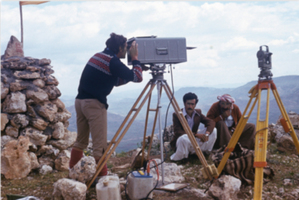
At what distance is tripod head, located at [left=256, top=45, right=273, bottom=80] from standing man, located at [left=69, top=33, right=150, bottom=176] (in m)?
1.50

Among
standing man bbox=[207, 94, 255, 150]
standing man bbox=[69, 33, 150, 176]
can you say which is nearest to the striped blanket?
standing man bbox=[207, 94, 255, 150]

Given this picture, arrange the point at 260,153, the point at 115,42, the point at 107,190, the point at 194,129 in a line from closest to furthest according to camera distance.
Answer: the point at 260,153, the point at 107,190, the point at 115,42, the point at 194,129

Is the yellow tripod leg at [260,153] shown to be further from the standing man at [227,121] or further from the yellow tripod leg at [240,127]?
the standing man at [227,121]

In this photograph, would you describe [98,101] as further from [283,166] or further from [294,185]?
[283,166]

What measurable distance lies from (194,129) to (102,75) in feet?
Answer: 8.40

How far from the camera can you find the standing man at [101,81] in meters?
3.67

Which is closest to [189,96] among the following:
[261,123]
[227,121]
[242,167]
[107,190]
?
[227,121]

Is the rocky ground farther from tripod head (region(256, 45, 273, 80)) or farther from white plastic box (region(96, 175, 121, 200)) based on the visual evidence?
tripod head (region(256, 45, 273, 80))

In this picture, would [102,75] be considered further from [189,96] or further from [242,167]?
[242,167]

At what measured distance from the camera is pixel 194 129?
18.3 feet

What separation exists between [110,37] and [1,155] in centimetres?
284

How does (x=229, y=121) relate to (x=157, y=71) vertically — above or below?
below

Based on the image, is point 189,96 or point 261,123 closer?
point 261,123

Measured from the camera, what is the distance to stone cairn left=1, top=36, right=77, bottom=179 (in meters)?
5.12
